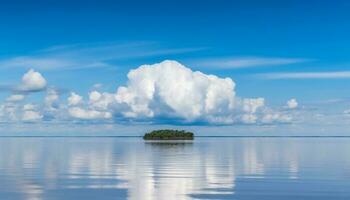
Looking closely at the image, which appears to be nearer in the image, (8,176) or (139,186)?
(139,186)

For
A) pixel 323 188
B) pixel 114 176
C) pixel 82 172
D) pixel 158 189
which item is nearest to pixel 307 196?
pixel 323 188

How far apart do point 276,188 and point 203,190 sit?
21.9 feet

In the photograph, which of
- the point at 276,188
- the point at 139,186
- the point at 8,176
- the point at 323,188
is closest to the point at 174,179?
the point at 139,186

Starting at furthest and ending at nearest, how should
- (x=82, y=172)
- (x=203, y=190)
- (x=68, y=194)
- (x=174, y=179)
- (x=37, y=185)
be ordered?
1. (x=82, y=172)
2. (x=174, y=179)
3. (x=37, y=185)
4. (x=203, y=190)
5. (x=68, y=194)

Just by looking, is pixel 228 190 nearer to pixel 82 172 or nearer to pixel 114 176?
pixel 114 176

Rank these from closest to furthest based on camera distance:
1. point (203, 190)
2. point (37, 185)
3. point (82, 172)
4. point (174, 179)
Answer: point (203, 190), point (37, 185), point (174, 179), point (82, 172)

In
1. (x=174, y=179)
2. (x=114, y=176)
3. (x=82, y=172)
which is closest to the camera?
(x=174, y=179)

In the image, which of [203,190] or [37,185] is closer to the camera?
[203,190]

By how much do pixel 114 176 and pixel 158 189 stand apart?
13.9 m

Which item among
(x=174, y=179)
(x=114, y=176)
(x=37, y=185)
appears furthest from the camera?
(x=114, y=176)

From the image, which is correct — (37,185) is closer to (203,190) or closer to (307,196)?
(203,190)

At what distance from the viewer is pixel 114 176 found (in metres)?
56.6

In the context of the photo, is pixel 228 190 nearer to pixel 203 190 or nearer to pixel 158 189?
pixel 203 190

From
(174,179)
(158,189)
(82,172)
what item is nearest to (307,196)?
(158,189)
